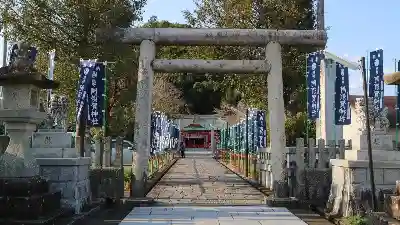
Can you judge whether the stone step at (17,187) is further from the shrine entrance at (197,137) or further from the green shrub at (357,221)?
the shrine entrance at (197,137)

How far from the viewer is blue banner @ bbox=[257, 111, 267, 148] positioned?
75.4ft

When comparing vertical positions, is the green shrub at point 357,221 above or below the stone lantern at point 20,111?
below

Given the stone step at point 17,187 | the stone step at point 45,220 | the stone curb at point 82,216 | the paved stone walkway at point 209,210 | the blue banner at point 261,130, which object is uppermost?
the blue banner at point 261,130

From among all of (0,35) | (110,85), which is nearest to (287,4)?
(110,85)

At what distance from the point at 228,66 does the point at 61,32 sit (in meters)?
4.91

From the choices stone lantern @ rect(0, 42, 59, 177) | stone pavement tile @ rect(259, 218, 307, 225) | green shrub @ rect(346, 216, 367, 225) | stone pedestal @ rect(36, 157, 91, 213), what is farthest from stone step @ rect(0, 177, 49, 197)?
green shrub @ rect(346, 216, 367, 225)

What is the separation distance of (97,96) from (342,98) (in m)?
7.14

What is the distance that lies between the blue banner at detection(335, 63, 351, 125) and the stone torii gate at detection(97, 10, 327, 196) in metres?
1.86

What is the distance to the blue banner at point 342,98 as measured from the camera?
51.3 feet

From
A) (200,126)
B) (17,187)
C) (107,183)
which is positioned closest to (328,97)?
(107,183)

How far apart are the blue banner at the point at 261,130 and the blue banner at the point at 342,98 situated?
276 inches

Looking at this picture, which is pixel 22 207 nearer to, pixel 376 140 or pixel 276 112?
pixel 376 140

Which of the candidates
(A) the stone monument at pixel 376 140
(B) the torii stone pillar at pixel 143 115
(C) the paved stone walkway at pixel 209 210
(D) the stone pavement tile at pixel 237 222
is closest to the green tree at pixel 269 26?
(C) the paved stone walkway at pixel 209 210

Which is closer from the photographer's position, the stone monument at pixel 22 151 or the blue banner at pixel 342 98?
the stone monument at pixel 22 151
